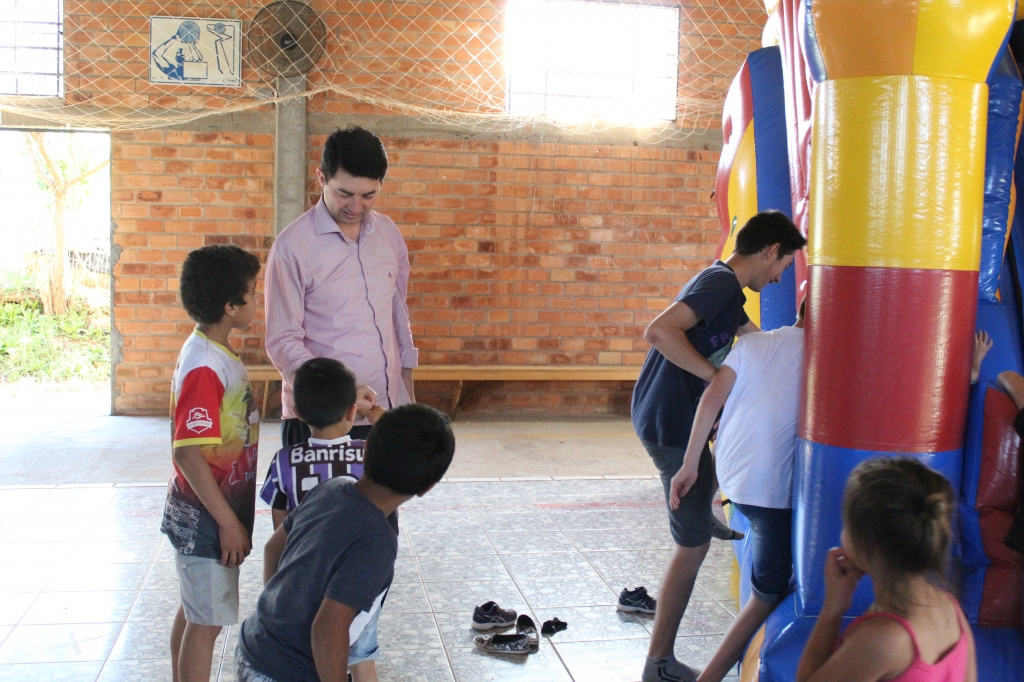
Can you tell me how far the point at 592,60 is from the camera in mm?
7207

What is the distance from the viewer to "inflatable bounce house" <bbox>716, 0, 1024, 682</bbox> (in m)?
2.17

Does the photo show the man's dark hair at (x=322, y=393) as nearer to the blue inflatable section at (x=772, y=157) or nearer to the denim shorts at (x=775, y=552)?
the denim shorts at (x=775, y=552)

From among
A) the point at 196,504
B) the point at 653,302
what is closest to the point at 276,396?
the point at 653,302

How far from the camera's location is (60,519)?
4.34 m

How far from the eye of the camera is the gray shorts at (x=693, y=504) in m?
2.66

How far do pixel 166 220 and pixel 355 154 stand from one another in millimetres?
4847

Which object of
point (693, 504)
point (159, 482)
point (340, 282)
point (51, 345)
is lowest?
point (159, 482)

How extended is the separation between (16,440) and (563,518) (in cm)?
395

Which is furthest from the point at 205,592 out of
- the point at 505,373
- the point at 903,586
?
the point at 505,373

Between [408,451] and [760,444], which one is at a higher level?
[408,451]

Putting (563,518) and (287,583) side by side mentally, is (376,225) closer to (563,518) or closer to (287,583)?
(287,583)

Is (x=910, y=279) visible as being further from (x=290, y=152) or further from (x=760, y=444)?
(x=290, y=152)

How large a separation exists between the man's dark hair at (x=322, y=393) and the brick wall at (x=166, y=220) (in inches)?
194

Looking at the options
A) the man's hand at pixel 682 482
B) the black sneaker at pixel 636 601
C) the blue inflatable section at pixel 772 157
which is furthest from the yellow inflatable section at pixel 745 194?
the black sneaker at pixel 636 601
